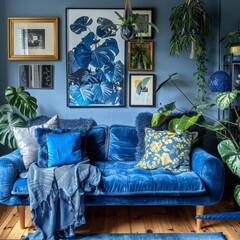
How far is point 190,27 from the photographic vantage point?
3.36m

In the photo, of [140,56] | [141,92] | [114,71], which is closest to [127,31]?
[140,56]

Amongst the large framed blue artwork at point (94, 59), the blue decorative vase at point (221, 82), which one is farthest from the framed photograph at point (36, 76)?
the blue decorative vase at point (221, 82)

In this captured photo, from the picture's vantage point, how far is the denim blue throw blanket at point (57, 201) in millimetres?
2604

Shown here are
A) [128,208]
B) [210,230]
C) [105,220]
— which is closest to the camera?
[210,230]

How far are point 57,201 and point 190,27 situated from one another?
210 centimetres

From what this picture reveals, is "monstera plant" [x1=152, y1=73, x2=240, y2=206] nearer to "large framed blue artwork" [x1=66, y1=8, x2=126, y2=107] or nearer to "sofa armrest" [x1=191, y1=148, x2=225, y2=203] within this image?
"sofa armrest" [x1=191, y1=148, x2=225, y2=203]

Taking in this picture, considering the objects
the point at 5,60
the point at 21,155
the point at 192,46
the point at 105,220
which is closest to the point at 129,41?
the point at 192,46

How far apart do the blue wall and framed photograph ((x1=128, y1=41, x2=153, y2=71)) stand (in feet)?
0.26

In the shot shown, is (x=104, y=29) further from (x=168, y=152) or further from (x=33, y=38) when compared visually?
(x=168, y=152)

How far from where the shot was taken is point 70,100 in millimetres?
3777

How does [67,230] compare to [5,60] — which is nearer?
[67,230]

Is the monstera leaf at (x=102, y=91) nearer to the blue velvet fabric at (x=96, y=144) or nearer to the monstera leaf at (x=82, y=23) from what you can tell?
the blue velvet fabric at (x=96, y=144)

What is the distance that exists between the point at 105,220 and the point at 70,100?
141 cm

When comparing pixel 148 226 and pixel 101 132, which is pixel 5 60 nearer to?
pixel 101 132
